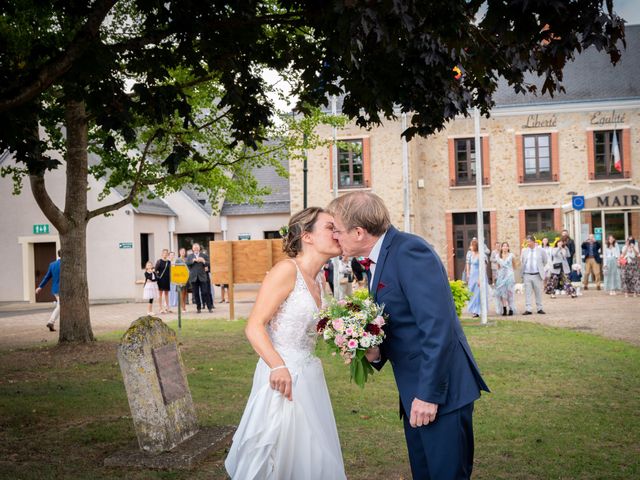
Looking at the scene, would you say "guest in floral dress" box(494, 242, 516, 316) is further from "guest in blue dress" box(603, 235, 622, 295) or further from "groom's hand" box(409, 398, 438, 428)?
"groom's hand" box(409, 398, 438, 428)

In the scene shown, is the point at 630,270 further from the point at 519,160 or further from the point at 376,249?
the point at 376,249

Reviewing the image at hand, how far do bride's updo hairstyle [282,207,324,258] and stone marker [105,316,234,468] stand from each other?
205 cm

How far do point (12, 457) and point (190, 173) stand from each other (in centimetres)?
842

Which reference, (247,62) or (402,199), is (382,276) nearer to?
(247,62)

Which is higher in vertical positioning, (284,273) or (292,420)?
(284,273)

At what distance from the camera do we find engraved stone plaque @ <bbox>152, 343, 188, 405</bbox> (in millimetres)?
6406

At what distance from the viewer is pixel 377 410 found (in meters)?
8.25

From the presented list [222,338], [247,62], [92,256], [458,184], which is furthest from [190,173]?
[458,184]

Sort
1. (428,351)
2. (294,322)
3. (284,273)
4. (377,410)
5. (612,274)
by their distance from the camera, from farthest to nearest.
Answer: (612,274) < (377,410) < (294,322) < (284,273) < (428,351)

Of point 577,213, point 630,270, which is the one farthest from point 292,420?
point 577,213

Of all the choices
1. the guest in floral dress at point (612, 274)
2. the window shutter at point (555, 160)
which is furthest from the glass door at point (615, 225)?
the guest in floral dress at point (612, 274)

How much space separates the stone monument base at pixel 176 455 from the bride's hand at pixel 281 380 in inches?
81.2

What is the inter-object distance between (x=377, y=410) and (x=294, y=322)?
3821 millimetres

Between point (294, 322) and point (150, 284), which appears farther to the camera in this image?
point (150, 284)
